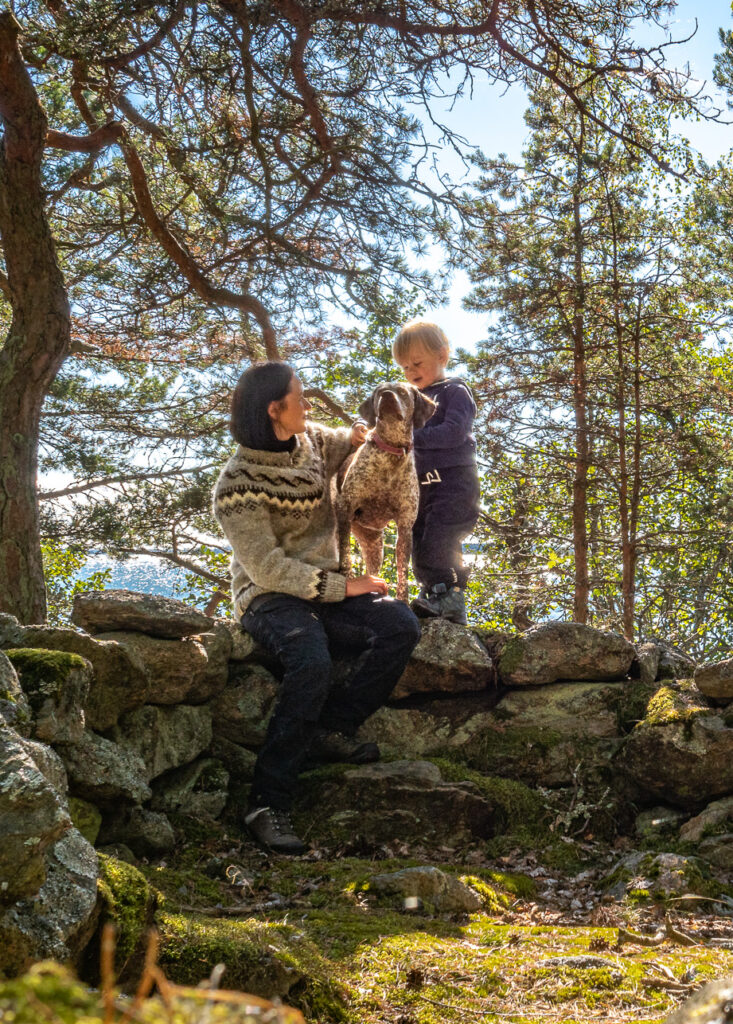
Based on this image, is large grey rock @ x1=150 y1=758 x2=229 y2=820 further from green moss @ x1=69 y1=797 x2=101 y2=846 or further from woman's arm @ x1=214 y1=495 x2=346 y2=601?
woman's arm @ x1=214 y1=495 x2=346 y2=601

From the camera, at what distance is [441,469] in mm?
6531

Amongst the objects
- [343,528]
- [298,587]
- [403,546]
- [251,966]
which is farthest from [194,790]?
[251,966]

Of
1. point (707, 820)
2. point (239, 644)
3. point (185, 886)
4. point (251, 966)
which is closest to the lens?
point (251, 966)

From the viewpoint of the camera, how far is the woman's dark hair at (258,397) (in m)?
5.59

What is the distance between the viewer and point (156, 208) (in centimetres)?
888

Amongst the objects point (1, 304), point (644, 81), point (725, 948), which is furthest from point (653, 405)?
point (1, 304)

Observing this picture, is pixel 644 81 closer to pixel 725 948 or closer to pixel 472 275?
pixel 472 275

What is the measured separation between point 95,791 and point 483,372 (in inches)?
287

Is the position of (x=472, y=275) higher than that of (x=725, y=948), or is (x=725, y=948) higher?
(x=472, y=275)

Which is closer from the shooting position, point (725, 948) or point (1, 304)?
point (725, 948)

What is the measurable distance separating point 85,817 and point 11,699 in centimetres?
104

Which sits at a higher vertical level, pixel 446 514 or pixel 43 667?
pixel 446 514

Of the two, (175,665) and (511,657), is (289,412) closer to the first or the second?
(175,665)

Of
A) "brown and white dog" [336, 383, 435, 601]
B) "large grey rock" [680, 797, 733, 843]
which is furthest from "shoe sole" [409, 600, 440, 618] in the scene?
"large grey rock" [680, 797, 733, 843]
